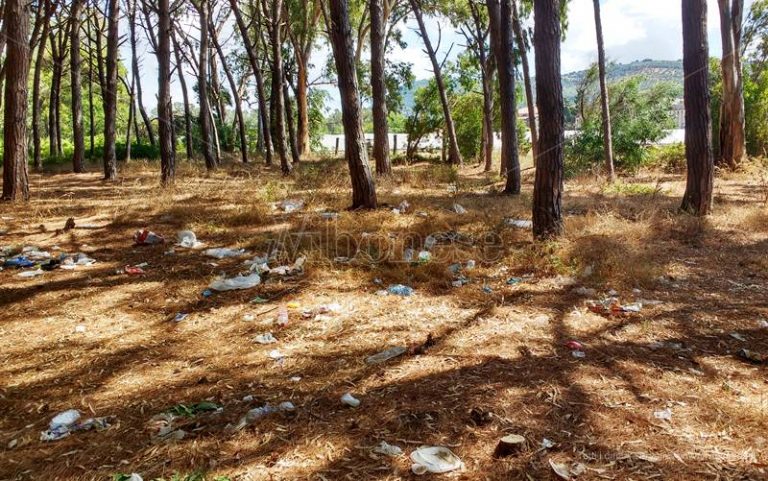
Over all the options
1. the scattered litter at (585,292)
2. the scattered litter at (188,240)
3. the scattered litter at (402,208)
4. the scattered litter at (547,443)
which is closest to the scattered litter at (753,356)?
the scattered litter at (585,292)

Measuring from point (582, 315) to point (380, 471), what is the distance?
2.27 metres

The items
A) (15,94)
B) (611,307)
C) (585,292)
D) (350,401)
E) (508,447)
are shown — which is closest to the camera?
(508,447)

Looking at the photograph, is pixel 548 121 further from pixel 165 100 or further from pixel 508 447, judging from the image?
pixel 165 100

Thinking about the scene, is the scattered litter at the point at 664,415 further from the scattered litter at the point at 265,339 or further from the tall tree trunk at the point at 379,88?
the tall tree trunk at the point at 379,88

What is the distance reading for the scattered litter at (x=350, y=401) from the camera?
246 centimetres

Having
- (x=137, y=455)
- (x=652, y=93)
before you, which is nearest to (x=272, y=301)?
(x=137, y=455)

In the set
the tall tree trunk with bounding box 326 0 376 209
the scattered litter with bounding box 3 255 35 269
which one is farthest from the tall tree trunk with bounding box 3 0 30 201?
the tall tree trunk with bounding box 326 0 376 209

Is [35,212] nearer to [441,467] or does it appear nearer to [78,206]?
[78,206]

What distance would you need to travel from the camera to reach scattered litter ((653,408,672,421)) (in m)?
2.32

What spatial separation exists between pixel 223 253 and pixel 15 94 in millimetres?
4798

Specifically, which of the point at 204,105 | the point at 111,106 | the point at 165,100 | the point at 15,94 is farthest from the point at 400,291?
the point at 204,105

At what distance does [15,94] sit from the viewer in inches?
283

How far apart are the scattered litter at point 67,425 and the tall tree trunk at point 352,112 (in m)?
4.87

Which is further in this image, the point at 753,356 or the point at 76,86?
the point at 76,86
